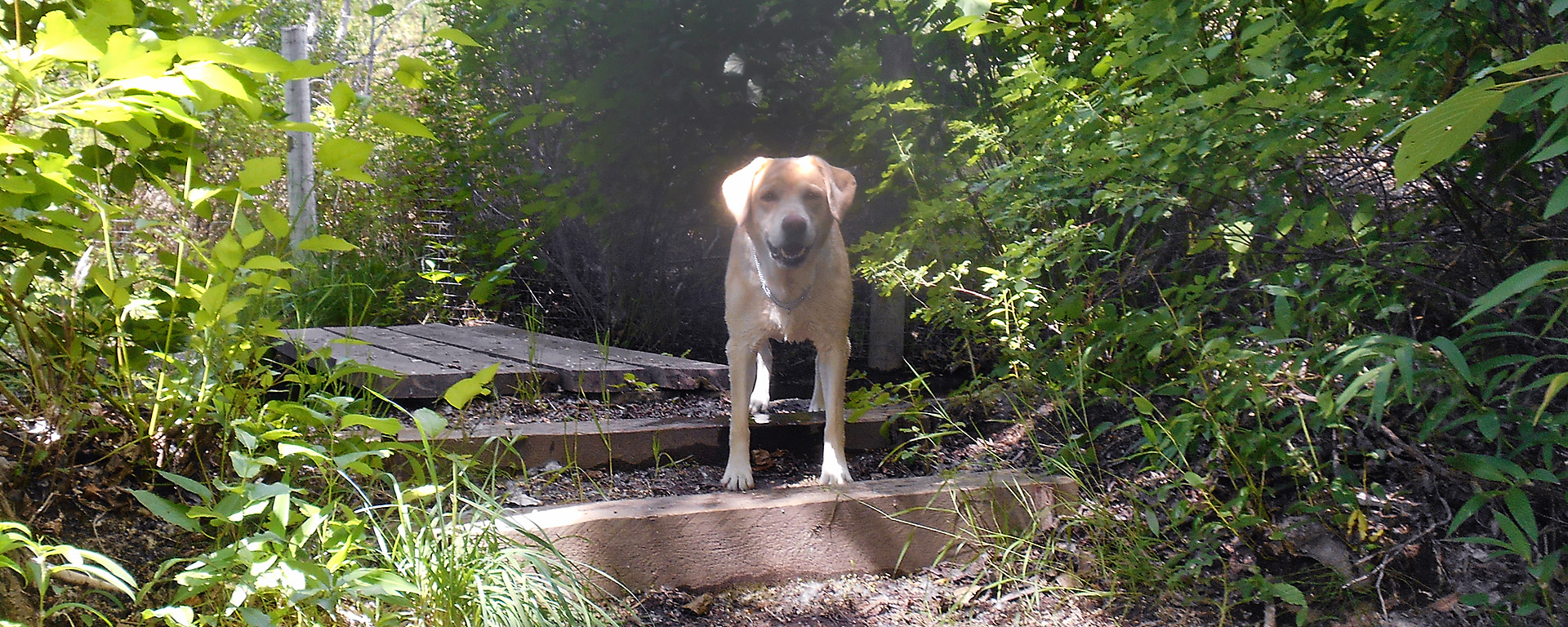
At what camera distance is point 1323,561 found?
8.00 ft

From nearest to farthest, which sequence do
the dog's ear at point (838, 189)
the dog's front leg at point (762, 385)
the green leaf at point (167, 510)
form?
the green leaf at point (167, 510) < the dog's ear at point (838, 189) < the dog's front leg at point (762, 385)

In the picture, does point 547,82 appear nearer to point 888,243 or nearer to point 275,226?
point 888,243

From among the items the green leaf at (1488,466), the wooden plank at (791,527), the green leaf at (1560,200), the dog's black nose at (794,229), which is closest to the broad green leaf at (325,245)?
the wooden plank at (791,527)

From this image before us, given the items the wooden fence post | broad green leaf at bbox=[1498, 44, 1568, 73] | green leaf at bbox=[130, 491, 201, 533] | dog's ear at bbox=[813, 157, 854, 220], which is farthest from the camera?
the wooden fence post

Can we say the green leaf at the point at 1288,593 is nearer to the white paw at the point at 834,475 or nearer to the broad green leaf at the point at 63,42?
the white paw at the point at 834,475

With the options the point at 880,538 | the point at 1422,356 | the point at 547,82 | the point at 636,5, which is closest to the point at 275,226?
→ the point at 880,538

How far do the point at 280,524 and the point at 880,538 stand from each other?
1.68m

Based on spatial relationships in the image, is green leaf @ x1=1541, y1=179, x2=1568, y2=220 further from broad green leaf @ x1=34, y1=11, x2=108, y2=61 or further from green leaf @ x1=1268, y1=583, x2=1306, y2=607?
broad green leaf @ x1=34, y1=11, x2=108, y2=61

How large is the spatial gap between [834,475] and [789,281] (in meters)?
0.64

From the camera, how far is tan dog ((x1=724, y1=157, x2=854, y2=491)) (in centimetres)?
309

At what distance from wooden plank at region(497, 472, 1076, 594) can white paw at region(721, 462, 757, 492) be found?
0.25 feet

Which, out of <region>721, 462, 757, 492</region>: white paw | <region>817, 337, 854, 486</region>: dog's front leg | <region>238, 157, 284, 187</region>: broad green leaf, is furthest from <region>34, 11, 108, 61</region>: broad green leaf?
<region>817, 337, 854, 486</region>: dog's front leg

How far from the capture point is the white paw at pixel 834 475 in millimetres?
3025

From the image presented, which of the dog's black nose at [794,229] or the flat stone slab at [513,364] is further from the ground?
the dog's black nose at [794,229]
